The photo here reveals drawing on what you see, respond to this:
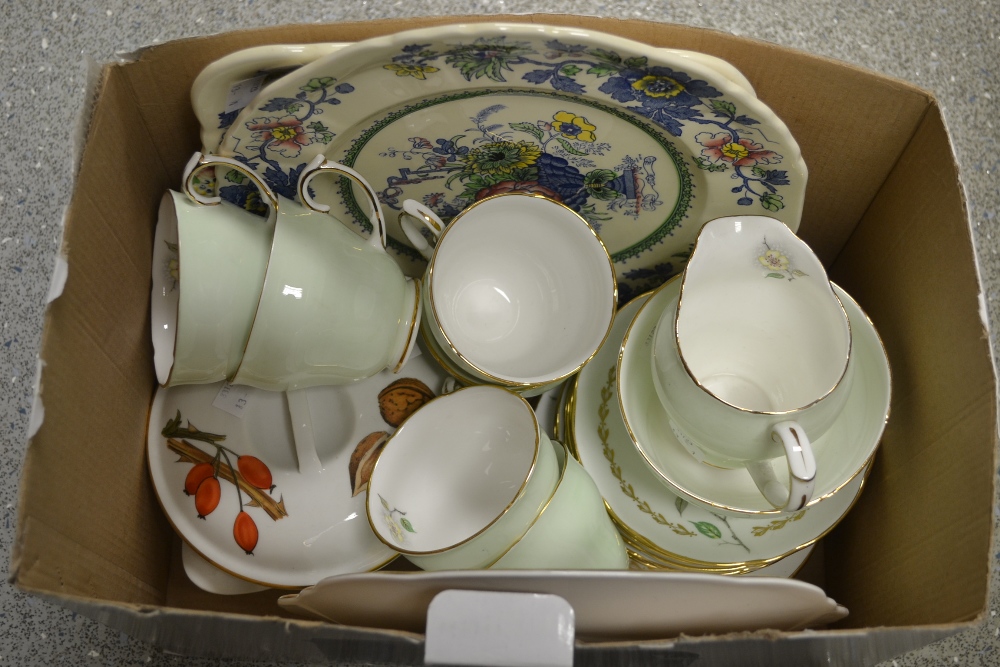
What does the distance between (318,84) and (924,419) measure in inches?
17.8

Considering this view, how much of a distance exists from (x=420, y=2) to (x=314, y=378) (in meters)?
0.36

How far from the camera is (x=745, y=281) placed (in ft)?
1.96

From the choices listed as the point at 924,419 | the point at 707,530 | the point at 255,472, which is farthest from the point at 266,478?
the point at 924,419

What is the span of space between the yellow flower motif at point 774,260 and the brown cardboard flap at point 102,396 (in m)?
0.44

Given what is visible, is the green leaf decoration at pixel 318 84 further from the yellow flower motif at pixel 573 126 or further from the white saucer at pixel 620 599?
the white saucer at pixel 620 599

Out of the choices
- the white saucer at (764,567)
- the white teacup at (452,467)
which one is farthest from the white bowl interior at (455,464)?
the white saucer at (764,567)

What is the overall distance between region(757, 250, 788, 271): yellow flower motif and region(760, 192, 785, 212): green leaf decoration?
0.13 feet

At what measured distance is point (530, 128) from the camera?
1.84 ft

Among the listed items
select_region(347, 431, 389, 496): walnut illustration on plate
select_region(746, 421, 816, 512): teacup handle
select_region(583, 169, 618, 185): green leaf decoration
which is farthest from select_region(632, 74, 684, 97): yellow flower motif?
select_region(347, 431, 389, 496): walnut illustration on plate

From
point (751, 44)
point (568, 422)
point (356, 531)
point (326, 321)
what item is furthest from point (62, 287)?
point (751, 44)

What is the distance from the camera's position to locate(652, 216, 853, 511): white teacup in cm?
49

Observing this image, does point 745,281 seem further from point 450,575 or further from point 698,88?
point 450,575

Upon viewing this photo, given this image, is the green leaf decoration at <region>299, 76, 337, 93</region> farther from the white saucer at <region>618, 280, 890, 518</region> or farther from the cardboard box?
the white saucer at <region>618, 280, 890, 518</region>

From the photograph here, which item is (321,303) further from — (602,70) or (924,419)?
(924,419)
